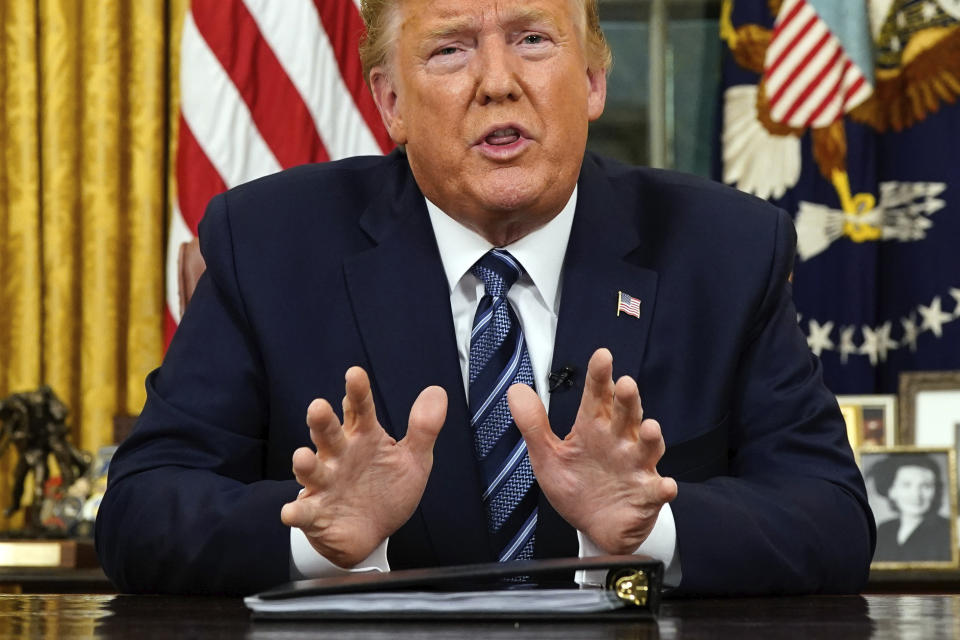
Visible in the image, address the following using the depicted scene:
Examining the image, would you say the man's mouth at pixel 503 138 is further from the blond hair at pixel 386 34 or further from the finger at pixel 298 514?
the finger at pixel 298 514

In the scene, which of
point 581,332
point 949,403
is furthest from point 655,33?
point 581,332

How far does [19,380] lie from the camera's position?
390cm

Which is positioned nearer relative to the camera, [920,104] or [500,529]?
[500,529]

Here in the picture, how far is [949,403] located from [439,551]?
2046mm

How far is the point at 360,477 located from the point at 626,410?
295 mm

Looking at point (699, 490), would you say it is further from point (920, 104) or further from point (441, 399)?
point (920, 104)

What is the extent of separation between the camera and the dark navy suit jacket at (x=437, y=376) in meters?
1.66

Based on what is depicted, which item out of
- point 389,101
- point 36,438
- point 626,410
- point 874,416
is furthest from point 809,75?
point 626,410

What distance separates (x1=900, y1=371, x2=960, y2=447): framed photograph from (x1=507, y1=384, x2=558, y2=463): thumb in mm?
2179

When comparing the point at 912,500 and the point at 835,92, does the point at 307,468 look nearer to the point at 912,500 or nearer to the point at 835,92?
the point at 912,500

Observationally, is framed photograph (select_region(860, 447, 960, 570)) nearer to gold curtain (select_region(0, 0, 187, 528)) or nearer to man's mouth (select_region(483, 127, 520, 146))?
man's mouth (select_region(483, 127, 520, 146))

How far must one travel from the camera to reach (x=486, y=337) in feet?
6.11

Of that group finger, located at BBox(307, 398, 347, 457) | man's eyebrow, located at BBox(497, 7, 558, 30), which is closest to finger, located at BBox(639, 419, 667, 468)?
finger, located at BBox(307, 398, 347, 457)

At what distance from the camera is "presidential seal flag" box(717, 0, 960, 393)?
3531mm
